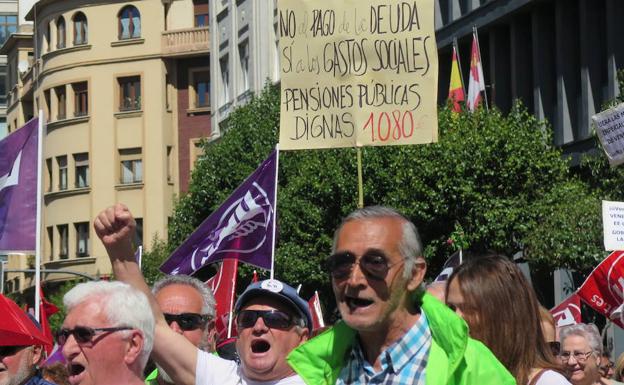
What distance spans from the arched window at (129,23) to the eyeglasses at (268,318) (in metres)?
57.5

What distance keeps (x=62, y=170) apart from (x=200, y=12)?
8.61 metres

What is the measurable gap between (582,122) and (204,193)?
10.4 meters

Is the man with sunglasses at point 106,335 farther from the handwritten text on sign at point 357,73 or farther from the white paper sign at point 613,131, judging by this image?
the white paper sign at point 613,131

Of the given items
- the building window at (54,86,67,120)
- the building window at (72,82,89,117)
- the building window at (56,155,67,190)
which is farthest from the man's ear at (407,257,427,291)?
the building window at (54,86,67,120)

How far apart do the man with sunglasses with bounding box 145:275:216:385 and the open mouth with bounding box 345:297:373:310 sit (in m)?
2.25

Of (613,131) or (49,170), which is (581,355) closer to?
(613,131)

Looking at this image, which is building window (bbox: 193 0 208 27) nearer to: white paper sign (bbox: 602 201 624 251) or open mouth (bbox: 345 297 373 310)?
white paper sign (bbox: 602 201 624 251)

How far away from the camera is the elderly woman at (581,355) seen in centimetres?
856

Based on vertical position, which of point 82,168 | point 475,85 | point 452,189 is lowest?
point 452,189

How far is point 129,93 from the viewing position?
208 feet

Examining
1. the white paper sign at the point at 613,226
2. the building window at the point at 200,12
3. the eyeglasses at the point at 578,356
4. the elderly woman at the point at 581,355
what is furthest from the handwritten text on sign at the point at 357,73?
the building window at the point at 200,12

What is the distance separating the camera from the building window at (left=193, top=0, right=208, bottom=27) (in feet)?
203

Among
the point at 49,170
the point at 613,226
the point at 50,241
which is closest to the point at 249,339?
the point at 613,226

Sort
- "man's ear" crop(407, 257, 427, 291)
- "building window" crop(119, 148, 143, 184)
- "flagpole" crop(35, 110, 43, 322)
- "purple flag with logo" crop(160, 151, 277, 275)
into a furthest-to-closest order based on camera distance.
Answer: "building window" crop(119, 148, 143, 184) → "flagpole" crop(35, 110, 43, 322) → "purple flag with logo" crop(160, 151, 277, 275) → "man's ear" crop(407, 257, 427, 291)
